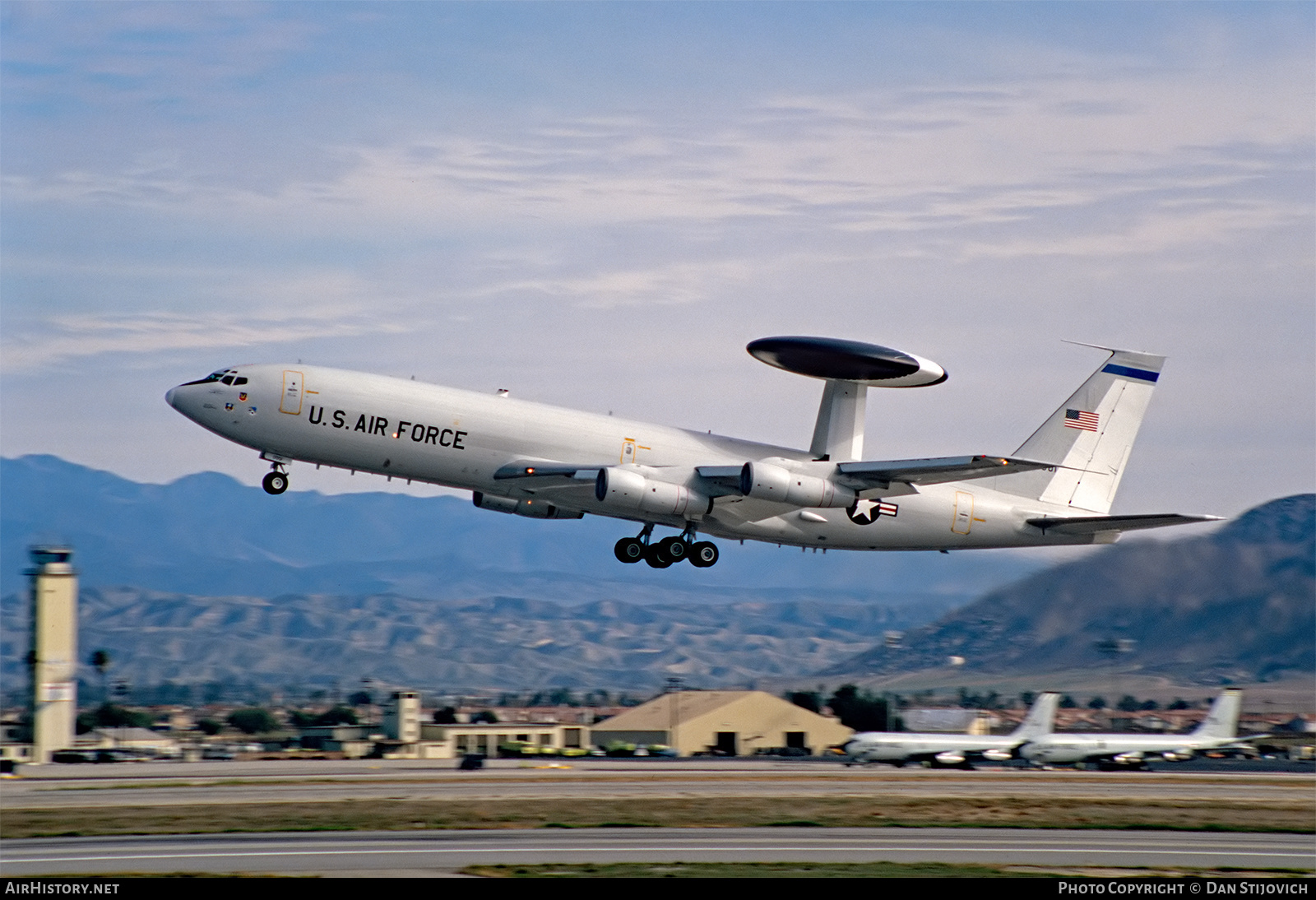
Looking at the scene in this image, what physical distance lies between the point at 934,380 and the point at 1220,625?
26.0 m

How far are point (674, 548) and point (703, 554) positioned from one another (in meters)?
0.87

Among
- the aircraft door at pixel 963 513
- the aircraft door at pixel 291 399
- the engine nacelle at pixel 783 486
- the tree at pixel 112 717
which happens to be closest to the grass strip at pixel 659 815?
the aircraft door at pixel 963 513

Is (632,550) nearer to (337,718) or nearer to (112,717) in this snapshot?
(337,718)

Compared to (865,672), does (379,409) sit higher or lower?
higher

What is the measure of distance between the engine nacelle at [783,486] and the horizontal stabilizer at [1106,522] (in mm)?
7874

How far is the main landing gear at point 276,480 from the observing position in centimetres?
3654

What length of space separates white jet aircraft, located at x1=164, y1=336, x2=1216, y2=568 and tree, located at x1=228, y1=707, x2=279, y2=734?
224 feet

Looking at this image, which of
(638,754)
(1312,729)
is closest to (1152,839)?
(1312,729)

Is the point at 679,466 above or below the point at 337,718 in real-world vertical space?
above

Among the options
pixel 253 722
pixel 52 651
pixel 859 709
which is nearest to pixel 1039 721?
pixel 859 709

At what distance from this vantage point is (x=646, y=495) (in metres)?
38.2

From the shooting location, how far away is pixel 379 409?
3653 cm

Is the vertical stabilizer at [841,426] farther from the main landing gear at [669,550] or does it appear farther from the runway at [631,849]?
the runway at [631,849]
